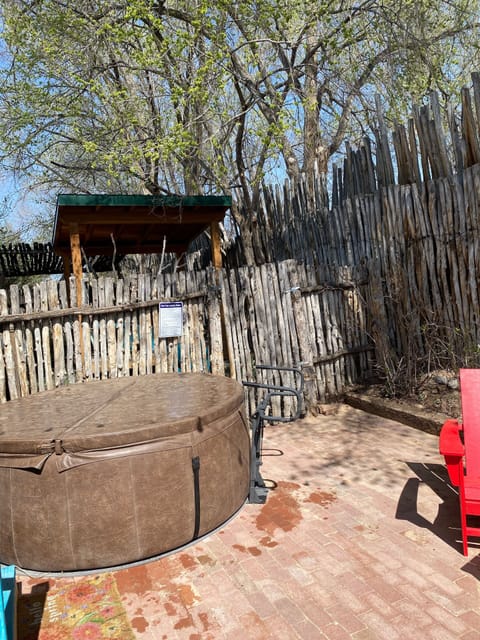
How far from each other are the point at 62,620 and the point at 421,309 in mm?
5160

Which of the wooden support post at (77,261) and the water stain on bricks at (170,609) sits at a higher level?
the wooden support post at (77,261)

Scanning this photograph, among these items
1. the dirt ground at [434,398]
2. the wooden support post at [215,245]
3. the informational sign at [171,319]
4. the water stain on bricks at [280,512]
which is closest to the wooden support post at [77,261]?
the informational sign at [171,319]

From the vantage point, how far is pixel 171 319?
568 centimetres

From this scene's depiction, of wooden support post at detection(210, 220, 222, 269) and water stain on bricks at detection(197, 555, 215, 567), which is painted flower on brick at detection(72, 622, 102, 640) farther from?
wooden support post at detection(210, 220, 222, 269)

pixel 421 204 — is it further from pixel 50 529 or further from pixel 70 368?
pixel 50 529

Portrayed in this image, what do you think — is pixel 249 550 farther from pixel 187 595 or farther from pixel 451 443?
Answer: pixel 451 443

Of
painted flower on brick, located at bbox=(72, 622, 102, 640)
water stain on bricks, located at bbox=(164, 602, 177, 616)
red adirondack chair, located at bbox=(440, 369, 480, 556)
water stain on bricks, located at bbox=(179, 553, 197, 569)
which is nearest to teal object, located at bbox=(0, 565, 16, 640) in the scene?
painted flower on brick, located at bbox=(72, 622, 102, 640)

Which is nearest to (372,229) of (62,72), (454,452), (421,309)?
(421,309)

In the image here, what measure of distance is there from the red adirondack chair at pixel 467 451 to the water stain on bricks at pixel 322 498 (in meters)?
0.96

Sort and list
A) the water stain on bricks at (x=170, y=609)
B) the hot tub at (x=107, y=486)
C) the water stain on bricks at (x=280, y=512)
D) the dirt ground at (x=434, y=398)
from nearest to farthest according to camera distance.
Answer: the water stain on bricks at (x=170, y=609)
the hot tub at (x=107, y=486)
the water stain on bricks at (x=280, y=512)
the dirt ground at (x=434, y=398)

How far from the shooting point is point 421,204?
5.87 m

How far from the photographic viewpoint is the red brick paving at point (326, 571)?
2.31 metres

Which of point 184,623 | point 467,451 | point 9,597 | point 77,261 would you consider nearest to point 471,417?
point 467,451

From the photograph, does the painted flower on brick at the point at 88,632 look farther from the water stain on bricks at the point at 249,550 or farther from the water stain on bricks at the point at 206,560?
the water stain on bricks at the point at 249,550
